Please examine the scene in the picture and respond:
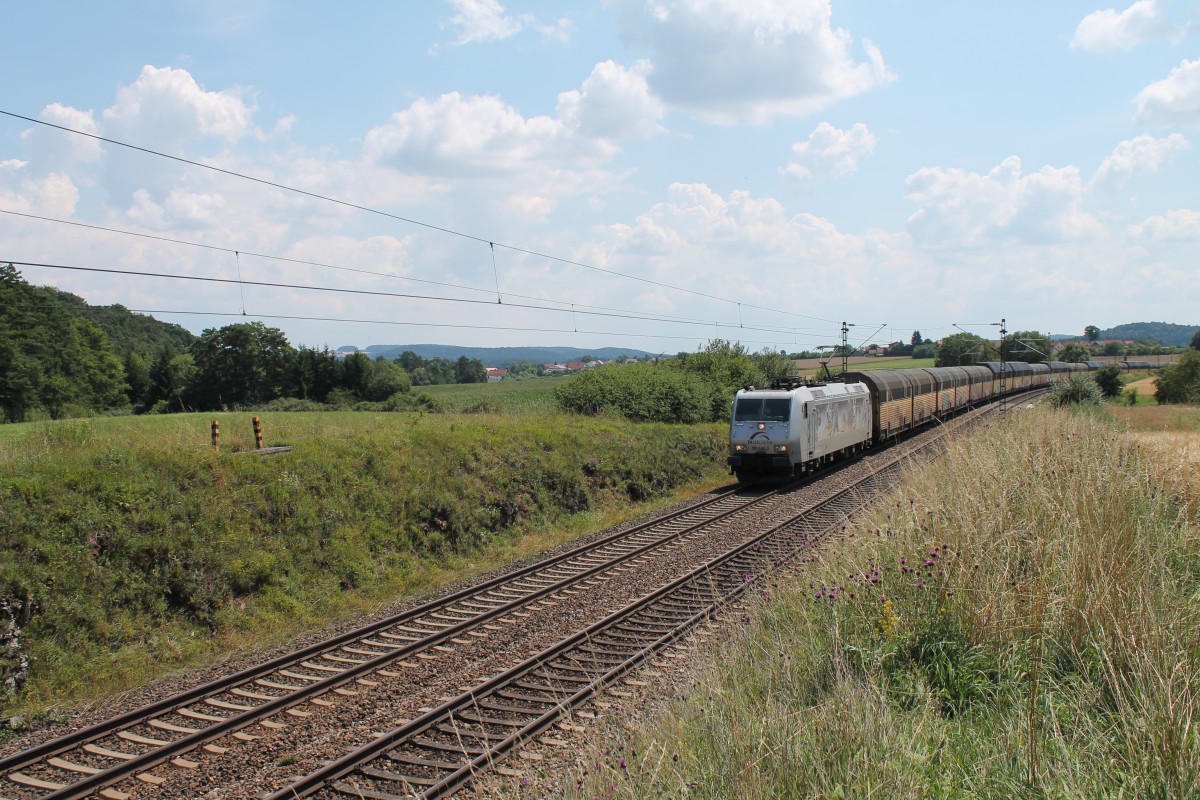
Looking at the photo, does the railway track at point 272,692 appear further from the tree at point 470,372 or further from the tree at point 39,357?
the tree at point 470,372

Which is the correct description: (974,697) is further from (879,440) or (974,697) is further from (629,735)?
(879,440)

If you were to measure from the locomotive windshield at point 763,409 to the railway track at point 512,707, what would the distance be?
32.3 ft

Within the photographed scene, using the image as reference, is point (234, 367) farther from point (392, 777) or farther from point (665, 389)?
point (392, 777)

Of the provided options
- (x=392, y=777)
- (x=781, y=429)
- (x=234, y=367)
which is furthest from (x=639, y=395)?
(x=392, y=777)

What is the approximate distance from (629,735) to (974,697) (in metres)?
2.41

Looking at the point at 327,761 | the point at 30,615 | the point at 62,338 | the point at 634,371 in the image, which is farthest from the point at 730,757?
the point at 62,338

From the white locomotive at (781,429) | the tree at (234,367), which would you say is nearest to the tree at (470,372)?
the tree at (234,367)

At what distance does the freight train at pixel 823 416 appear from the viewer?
869 inches

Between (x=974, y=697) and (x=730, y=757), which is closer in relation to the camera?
(x=730, y=757)

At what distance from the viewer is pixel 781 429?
865 inches

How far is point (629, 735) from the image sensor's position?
5.74 meters

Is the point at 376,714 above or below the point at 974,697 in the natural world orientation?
below

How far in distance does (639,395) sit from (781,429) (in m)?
10.7

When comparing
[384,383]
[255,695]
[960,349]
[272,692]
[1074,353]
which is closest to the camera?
[255,695]
